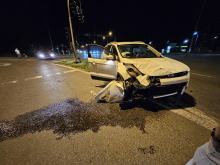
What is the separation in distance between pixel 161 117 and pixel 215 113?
1.50 m

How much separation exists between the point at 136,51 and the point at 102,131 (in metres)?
3.56

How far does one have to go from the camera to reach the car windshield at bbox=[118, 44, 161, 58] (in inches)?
212

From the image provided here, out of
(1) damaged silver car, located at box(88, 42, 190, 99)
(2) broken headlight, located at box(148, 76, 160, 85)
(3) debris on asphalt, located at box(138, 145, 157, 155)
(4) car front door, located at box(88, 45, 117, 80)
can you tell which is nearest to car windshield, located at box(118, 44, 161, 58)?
(1) damaged silver car, located at box(88, 42, 190, 99)

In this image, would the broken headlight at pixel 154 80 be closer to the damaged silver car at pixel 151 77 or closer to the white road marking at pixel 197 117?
the damaged silver car at pixel 151 77

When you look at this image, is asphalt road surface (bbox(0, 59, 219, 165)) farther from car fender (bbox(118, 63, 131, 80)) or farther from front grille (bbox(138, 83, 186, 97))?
car fender (bbox(118, 63, 131, 80))

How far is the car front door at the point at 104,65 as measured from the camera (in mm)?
5384

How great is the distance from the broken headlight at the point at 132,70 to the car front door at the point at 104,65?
886 millimetres

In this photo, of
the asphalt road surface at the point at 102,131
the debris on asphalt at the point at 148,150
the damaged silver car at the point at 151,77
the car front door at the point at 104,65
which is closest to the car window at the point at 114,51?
the car front door at the point at 104,65

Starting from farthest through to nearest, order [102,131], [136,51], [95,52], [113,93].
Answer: [95,52]
[136,51]
[113,93]
[102,131]

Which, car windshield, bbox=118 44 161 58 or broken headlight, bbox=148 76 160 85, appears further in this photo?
car windshield, bbox=118 44 161 58

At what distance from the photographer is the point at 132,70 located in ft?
14.2

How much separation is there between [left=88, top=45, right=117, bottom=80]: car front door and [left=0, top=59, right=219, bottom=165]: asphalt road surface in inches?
48.2

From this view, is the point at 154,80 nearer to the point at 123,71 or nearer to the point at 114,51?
the point at 123,71

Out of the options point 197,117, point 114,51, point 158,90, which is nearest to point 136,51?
point 114,51
